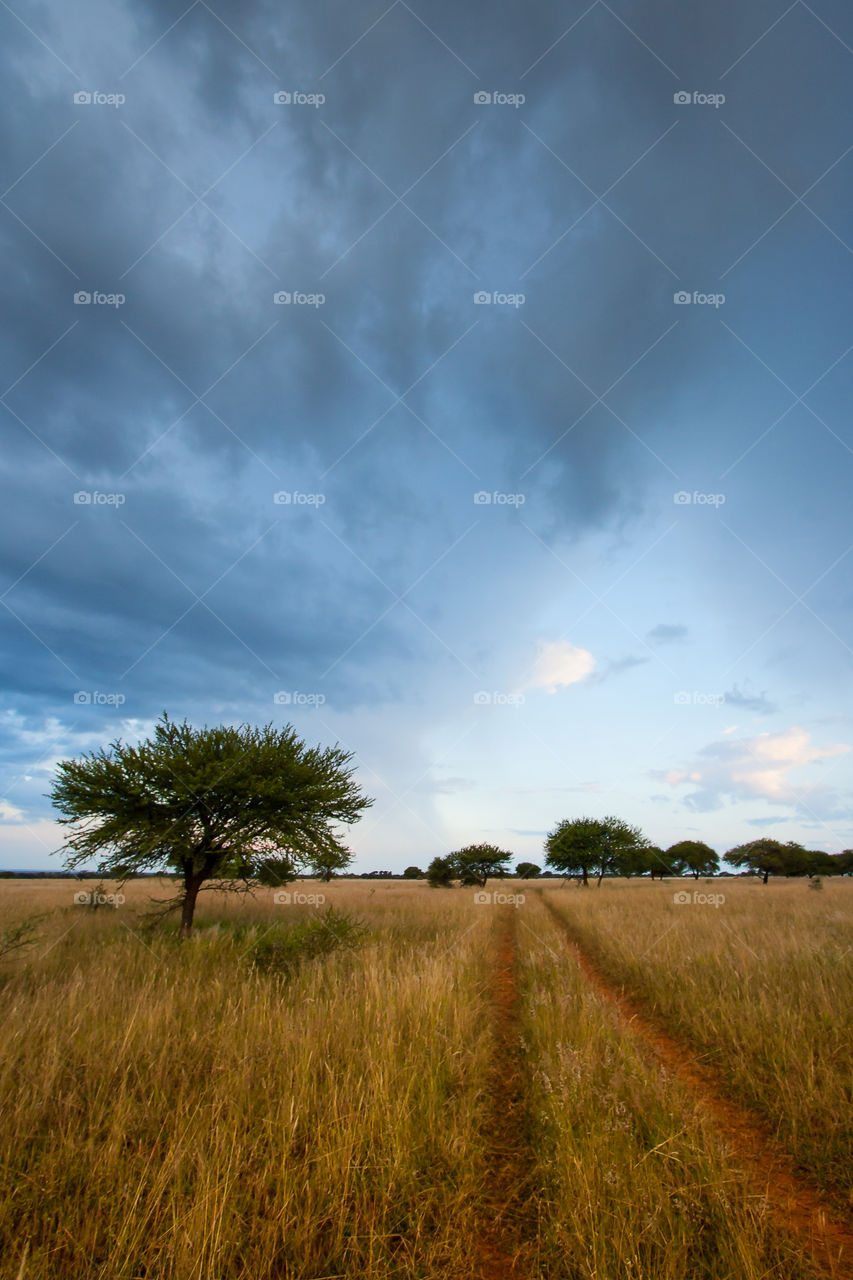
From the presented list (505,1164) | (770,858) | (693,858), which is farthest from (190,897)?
(693,858)

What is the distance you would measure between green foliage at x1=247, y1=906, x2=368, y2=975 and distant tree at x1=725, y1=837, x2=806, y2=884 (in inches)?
2573

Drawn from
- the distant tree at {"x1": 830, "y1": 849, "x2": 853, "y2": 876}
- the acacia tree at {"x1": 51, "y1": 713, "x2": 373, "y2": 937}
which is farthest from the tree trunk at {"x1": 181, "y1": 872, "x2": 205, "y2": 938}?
the distant tree at {"x1": 830, "y1": 849, "x2": 853, "y2": 876}

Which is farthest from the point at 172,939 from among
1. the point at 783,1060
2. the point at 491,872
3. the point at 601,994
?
the point at 491,872

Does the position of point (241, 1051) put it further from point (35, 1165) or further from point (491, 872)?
point (491, 872)

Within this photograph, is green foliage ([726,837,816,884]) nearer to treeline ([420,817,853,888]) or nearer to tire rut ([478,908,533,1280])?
treeline ([420,817,853,888])

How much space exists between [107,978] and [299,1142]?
19.5 feet

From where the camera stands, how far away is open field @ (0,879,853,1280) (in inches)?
121

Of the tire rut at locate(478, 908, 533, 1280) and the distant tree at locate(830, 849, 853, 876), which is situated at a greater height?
the tire rut at locate(478, 908, 533, 1280)

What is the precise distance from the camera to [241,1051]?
514 cm

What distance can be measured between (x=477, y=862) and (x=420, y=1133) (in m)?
56.1

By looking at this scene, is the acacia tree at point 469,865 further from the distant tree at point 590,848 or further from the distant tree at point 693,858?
the distant tree at point 693,858

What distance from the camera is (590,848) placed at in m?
55.8

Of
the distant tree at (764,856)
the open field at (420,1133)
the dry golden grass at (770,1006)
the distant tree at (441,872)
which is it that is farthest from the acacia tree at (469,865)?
the open field at (420,1133)

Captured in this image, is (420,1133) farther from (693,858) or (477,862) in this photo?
(693,858)
